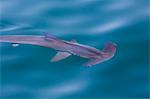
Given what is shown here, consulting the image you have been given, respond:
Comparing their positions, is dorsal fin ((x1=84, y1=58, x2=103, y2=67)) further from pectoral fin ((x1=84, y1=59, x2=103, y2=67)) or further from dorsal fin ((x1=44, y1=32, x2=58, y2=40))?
dorsal fin ((x1=44, y1=32, x2=58, y2=40))

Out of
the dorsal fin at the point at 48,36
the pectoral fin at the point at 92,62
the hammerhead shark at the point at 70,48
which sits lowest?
the pectoral fin at the point at 92,62

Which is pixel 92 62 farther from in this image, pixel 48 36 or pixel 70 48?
pixel 48 36

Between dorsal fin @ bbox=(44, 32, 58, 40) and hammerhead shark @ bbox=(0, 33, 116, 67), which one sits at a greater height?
dorsal fin @ bbox=(44, 32, 58, 40)

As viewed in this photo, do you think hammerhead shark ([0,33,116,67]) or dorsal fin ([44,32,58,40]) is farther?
dorsal fin ([44,32,58,40])

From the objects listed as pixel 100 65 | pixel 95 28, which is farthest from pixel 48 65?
pixel 95 28

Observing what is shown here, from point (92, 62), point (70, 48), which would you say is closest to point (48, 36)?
point (70, 48)

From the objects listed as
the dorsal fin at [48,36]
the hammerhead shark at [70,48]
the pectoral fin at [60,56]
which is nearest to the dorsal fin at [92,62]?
the hammerhead shark at [70,48]

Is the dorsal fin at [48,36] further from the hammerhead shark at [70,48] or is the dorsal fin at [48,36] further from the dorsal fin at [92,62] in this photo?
the dorsal fin at [92,62]

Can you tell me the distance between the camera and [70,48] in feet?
12.0

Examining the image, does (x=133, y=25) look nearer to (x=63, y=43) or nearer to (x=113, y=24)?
(x=113, y=24)

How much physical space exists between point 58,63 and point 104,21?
698 millimetres

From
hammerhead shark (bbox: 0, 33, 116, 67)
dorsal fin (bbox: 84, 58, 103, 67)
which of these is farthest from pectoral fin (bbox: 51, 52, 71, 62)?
dorsal fin (bbox: 84, 58, 103, 67)

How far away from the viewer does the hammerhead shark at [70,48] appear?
3633mm

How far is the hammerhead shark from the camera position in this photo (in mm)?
3633
